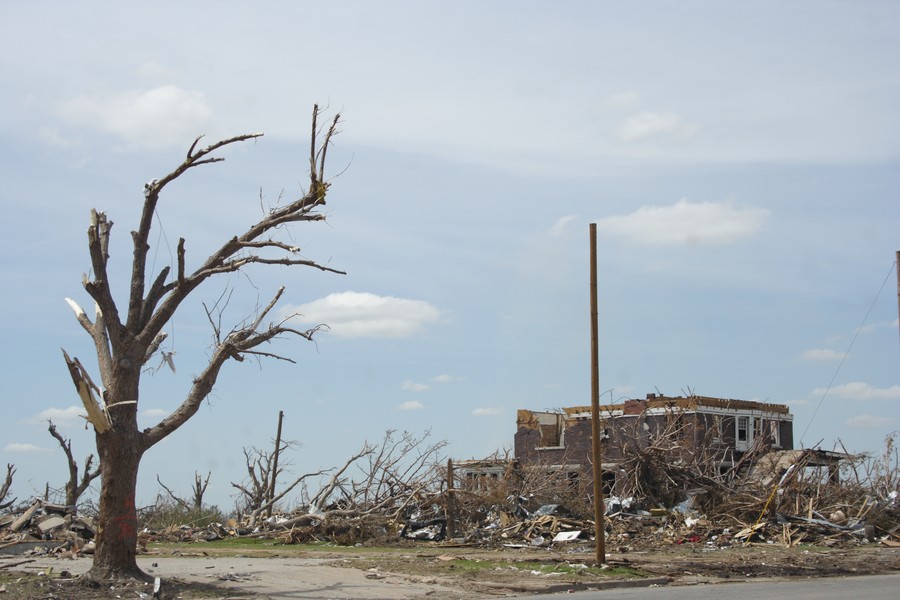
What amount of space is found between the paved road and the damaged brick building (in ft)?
50.3

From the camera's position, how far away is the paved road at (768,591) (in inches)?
567

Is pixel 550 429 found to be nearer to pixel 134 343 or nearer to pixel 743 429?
pixel 743 429

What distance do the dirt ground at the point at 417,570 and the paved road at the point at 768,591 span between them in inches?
38.8

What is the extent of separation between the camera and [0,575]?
14.9 meters

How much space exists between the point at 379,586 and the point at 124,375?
18.9ft

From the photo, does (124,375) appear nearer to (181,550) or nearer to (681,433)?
(181,550)

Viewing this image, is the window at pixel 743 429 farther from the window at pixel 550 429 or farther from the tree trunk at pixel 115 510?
the tree trunk at pixel 115 510

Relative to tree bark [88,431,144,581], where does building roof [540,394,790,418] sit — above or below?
above

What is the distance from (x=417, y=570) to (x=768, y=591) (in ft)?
21.9

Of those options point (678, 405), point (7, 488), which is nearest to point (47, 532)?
point (7, 488)

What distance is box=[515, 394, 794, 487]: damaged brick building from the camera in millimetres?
35328

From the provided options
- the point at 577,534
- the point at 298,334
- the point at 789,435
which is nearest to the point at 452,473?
the point at 577,534

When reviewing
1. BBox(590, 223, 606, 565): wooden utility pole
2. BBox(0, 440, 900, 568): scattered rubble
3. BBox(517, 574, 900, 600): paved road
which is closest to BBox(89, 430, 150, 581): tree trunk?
BBox(517, 574, 900, 600): paved road

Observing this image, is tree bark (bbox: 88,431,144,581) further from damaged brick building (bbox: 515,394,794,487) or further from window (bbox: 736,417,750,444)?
window (bbox: 736,417,750,444)
